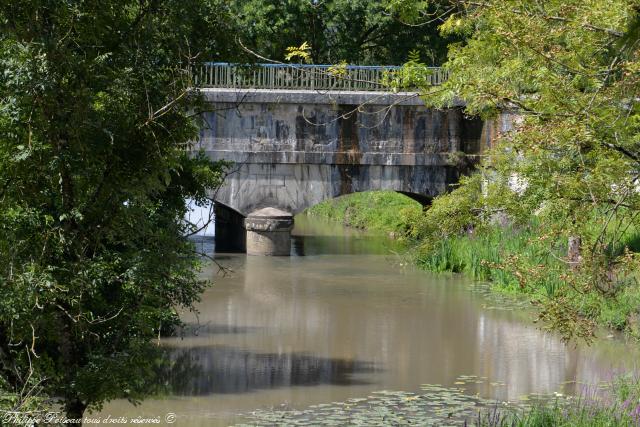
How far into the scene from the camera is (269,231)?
27016 mm

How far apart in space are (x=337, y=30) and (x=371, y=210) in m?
5.63

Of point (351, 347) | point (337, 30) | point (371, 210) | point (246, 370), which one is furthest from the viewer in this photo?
Answer: point (371, 210)

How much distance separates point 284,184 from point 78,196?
60.3 ft

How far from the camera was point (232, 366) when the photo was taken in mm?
14758

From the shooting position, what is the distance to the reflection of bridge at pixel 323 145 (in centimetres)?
2638

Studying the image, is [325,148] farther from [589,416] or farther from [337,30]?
[589,416]

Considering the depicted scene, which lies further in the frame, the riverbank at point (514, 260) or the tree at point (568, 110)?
the riverbank at point (514, 260)

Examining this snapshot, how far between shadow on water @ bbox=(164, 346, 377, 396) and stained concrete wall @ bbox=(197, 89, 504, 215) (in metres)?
10.8

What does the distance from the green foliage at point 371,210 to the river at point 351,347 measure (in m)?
10.9

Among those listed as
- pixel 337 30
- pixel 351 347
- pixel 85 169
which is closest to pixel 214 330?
pixel 351 347

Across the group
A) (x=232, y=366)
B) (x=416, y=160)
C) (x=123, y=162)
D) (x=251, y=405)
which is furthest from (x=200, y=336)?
(x=416, y=160)

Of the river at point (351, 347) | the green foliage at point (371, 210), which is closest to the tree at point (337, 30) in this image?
the green foliage at point (371, 210)

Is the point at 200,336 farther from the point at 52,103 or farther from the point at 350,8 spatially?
the point at 350,8

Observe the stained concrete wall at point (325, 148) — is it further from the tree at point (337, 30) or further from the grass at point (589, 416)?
the grass at point (589, 416)
